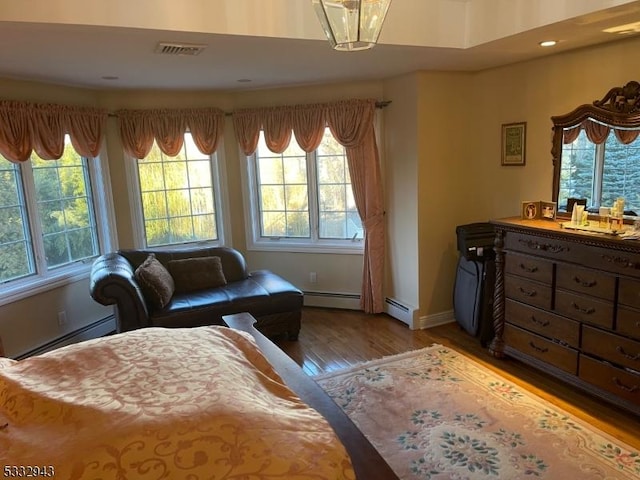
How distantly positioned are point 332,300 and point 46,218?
2.84 m

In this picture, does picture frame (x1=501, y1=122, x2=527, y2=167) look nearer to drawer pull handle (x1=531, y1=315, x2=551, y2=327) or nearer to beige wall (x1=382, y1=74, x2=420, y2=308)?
beige wall (x1=382, y1=74, x2=420, y2=308)

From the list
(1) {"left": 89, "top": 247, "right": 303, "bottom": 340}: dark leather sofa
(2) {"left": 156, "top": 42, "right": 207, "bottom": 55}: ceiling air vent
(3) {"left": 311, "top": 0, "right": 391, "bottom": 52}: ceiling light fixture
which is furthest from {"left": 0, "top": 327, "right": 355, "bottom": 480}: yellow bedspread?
Result: (1) {"left": 89, "top": 247, "right": 303, "bottom": 340}: dark leather sofa

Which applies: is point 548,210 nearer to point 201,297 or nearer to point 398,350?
point 398,350

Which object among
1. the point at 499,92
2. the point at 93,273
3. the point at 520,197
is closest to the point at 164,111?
the point at 93,273

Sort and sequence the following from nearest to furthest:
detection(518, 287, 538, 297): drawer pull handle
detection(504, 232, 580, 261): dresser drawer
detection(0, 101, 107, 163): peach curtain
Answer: detection(504, 232, 580, 261): dresser drawer < detection(518, 287, 538, 297): drawer pull handle < detection(0, 101, 107, 163): peach curtain

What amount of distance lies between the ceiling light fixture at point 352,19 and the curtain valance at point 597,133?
7.29 feet

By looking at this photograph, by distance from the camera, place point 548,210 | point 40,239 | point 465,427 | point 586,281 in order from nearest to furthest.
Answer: point 465,427 → point 586,281 → point 548,210 → point 40,239

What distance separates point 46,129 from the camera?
12.8 feet

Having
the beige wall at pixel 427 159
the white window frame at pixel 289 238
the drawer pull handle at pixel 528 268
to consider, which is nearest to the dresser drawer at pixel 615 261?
the drawer pull handle at pixel 528 268

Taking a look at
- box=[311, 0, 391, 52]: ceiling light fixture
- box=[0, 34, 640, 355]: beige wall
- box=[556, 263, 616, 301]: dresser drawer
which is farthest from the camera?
box=[0, 34, 640, 355]: beige wall

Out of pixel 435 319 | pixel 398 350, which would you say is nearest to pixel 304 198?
pixel 435 319

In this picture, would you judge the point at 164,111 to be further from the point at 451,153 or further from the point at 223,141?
the point at 451,153

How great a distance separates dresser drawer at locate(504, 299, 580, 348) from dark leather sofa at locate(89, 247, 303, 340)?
172 cm

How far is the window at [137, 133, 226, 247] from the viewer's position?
15.9 feet
